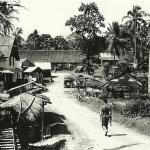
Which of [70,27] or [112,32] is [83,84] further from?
[112,32]

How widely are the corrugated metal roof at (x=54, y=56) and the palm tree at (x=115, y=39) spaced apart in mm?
14382

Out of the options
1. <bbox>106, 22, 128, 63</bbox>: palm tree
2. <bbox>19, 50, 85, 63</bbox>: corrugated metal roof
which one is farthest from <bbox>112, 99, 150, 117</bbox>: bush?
<bbox>19, 50, 85, 63</bbox>: corrugated metal roof

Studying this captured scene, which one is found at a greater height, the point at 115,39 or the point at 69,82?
the point at 115,39

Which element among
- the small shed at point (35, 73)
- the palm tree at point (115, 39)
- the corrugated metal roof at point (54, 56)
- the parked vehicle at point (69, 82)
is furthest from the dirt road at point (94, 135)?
the corrugated metal roof at point (54, 56)

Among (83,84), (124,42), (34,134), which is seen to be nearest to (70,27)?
(124,42)

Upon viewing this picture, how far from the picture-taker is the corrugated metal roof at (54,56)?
85.1 m

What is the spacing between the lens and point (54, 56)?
86.2 metres

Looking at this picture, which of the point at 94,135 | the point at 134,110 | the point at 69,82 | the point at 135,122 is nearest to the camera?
the point at 94,135

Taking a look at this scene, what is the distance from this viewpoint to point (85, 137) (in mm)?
21625

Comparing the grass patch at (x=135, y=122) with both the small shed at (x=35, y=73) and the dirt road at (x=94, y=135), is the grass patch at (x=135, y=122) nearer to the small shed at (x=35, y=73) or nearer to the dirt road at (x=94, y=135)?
the dirt road at (x=94, y=135)

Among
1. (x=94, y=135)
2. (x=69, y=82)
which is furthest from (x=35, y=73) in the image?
(x=94, y=135)

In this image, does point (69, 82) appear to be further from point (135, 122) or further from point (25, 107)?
point (25, 107)

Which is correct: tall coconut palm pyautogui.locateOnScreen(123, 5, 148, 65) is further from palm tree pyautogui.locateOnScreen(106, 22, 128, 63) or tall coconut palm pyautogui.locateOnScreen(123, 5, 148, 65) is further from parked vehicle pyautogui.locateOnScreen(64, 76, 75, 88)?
parked vehicle pyautogui.locateOnScreen(64, 76, 75, 88)

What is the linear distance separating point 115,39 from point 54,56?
65.2 ft
